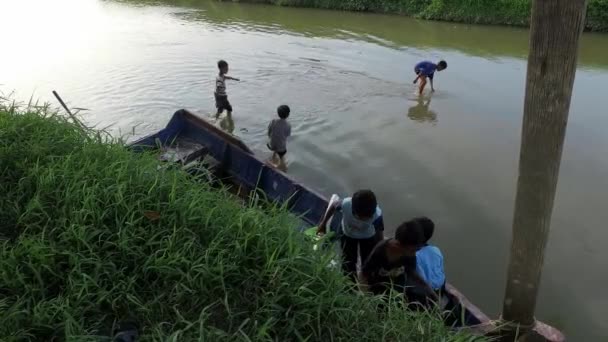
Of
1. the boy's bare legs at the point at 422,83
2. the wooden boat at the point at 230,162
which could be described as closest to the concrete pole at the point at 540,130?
the wooden boat at the point at 230,162

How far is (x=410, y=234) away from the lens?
3.14m

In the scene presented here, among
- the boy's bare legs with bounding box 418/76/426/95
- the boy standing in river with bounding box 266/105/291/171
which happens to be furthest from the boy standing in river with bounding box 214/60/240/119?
the boy's bare legs with bounding box 418/76/426/95

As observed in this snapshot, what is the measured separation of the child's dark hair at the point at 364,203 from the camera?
11.6 ft

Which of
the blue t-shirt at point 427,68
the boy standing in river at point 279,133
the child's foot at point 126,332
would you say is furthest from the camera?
the blue t-shirt at point 427,68

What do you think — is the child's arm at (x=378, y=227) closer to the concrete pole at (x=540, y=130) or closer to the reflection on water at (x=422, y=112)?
the concrete pole at (x=540, y=130)

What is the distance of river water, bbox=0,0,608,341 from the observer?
18.4ft

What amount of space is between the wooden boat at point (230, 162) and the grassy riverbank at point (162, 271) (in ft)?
4.46

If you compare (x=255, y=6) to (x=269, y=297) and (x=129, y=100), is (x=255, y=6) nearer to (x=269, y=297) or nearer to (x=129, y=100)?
(x=129, y=100)

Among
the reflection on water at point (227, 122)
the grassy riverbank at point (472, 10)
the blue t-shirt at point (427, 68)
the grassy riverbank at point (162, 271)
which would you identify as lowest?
the reflection on water at point (227, 122)

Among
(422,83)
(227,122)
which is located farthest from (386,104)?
(227,122)

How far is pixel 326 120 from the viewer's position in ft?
30.4

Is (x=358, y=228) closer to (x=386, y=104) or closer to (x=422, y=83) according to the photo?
(x=386, y=104)

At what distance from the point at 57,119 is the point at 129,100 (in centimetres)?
594

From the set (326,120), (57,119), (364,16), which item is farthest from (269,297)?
(364,16)
